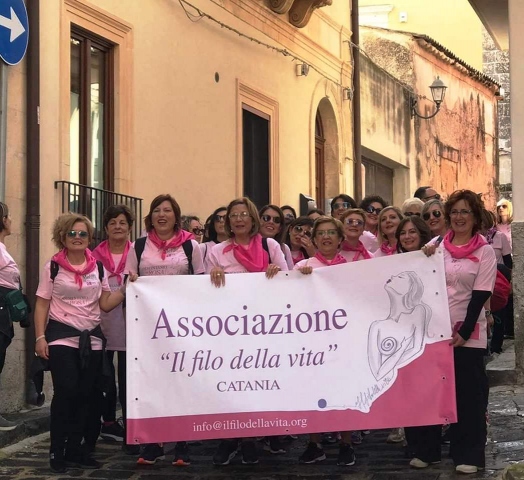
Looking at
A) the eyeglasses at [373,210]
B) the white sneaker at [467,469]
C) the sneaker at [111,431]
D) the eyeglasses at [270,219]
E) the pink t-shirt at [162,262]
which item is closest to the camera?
the white sneaker at [467,469]

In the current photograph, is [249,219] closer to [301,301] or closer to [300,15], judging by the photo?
[301,301]

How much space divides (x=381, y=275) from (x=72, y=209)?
4.21 meters

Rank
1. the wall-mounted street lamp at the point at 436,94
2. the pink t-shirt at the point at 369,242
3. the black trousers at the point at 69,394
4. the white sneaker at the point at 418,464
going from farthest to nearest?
1. the wall-mounted street lamp at the point at 436,94
2. the pink t-shirt at the point at 369,242
3. the black trousers at the point at 69,394
4. the white sneaker at the point at 418,464

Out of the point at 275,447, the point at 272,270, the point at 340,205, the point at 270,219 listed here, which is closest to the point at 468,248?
the point at 272,270

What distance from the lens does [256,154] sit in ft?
51.5

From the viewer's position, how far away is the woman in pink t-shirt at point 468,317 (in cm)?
723

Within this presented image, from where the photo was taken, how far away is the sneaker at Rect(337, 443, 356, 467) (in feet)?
25.0

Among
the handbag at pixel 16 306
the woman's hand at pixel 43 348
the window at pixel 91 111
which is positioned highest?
the window at pixel 91 111

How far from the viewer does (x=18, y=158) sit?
389 inches

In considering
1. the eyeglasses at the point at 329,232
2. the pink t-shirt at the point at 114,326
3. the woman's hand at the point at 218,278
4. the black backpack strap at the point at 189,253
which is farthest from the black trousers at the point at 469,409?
the pink t-shirt at the point at 114,326

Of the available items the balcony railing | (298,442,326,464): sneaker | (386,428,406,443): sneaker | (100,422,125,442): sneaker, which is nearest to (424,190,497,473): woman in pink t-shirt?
(298,442,326,464): sneaker

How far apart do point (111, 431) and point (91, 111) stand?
3.91 m

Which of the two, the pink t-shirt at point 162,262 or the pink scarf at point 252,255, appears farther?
the pink t-shirt at point 162,262

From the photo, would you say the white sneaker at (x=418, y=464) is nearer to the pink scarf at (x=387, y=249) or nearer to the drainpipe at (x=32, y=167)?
the pink scarf at (x=387, y=249)
